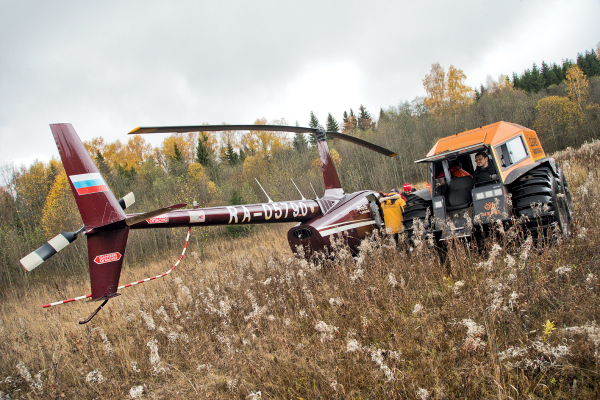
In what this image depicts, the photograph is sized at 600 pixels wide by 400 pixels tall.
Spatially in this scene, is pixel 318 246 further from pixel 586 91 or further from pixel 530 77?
pixel 530 77

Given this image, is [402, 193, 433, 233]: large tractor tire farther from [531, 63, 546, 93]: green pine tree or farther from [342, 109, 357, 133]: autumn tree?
[531, 63, 546, 93]: green pine tree

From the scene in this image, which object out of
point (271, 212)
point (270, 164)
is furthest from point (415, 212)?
point (270, 164)

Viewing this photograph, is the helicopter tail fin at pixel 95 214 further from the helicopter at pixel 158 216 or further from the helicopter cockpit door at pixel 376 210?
the helicopter cockpit door at pixel 376 210

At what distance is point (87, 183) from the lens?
4.27 m

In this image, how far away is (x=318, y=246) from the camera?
6297 millimetres

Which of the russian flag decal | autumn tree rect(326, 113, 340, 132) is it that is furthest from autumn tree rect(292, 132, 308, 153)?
the russian flag decal

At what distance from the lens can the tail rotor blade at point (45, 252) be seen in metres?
3.55

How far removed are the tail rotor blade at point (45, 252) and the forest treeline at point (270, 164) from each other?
12.8 metres

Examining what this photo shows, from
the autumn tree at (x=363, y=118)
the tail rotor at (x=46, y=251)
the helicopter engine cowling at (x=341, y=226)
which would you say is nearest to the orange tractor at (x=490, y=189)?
the helicopter engine cowling at (x=341, y=226)

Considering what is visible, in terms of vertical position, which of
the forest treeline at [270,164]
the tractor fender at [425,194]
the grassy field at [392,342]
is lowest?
the grassy field at [392,342]

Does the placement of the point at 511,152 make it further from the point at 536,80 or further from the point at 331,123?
the point at 536,80

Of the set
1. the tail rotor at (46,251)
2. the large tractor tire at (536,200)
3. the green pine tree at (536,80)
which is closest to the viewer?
the tail rotor at (46,251)

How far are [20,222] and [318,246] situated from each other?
22373 millimetres

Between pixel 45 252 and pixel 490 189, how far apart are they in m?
6.32
